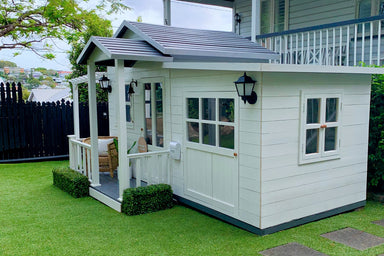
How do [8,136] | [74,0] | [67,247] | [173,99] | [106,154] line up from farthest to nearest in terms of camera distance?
[74,0] → [8,136] → [106,154] → [173,99] → [67,247]

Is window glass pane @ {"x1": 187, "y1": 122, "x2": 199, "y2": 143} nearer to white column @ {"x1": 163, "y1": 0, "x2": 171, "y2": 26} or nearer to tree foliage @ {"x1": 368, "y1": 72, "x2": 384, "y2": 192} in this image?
tree foliage @ {"x1": 368, "y1": 72, "x2": 384, "y2": 192}

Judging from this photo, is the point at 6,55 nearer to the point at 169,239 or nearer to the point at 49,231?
the point at 49,231

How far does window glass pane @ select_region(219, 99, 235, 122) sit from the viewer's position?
15.7 ft

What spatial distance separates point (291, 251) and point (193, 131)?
2306 millimetres

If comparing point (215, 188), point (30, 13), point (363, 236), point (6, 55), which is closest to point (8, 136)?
point (30, 13)

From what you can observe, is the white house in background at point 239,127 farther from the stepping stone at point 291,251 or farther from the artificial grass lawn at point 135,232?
the stepping stone at point 291,251

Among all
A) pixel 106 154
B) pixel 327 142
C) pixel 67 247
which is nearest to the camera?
pixel 67 247

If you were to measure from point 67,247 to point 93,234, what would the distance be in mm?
453

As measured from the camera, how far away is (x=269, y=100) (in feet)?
14.2

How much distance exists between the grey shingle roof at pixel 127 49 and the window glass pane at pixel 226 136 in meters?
1.46

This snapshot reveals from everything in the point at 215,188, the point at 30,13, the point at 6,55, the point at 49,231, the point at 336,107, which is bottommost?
the point at 49,231

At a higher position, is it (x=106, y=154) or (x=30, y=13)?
(x=30, y=13)

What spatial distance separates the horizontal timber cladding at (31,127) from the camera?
31.7ft

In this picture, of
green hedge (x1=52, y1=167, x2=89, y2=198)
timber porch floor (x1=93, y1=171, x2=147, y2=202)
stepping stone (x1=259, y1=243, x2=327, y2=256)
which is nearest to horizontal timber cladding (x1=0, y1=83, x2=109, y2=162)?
timber porch floor (x1=93, y1=171, x2=147, y2=202)
